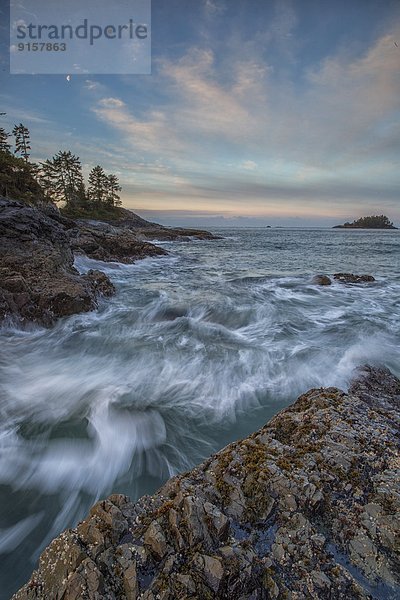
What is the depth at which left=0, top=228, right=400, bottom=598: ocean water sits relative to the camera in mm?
4586

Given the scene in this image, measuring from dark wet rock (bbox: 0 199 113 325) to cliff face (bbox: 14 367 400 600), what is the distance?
30.6 feet

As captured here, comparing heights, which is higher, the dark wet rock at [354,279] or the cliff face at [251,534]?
the dark wet rock at [354,279]

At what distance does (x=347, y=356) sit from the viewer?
8.62 meters

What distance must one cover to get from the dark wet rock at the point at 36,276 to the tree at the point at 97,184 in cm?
6308

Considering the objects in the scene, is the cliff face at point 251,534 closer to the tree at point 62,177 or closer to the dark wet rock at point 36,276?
the dark wet rock at point 36,276

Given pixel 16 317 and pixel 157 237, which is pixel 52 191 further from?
pixel 16 317

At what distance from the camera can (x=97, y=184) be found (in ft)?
251

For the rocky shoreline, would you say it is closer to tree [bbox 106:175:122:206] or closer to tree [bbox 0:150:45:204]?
tree [bbox 0:150:45:204]

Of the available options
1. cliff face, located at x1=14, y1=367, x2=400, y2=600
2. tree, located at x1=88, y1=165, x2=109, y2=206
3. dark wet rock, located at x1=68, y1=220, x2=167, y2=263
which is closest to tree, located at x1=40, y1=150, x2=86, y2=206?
tree, located at x1=88, y1=165, x2=109, y2=206

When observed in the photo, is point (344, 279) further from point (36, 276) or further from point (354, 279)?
point (36, 276)

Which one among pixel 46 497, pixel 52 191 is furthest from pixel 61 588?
pixel 52 191

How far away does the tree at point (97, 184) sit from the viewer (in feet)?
246

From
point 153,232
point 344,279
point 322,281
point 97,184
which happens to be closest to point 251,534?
point 322,281

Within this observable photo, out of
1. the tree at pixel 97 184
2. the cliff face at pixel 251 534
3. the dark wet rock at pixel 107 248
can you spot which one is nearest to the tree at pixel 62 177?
the tree at pixel 97 184
